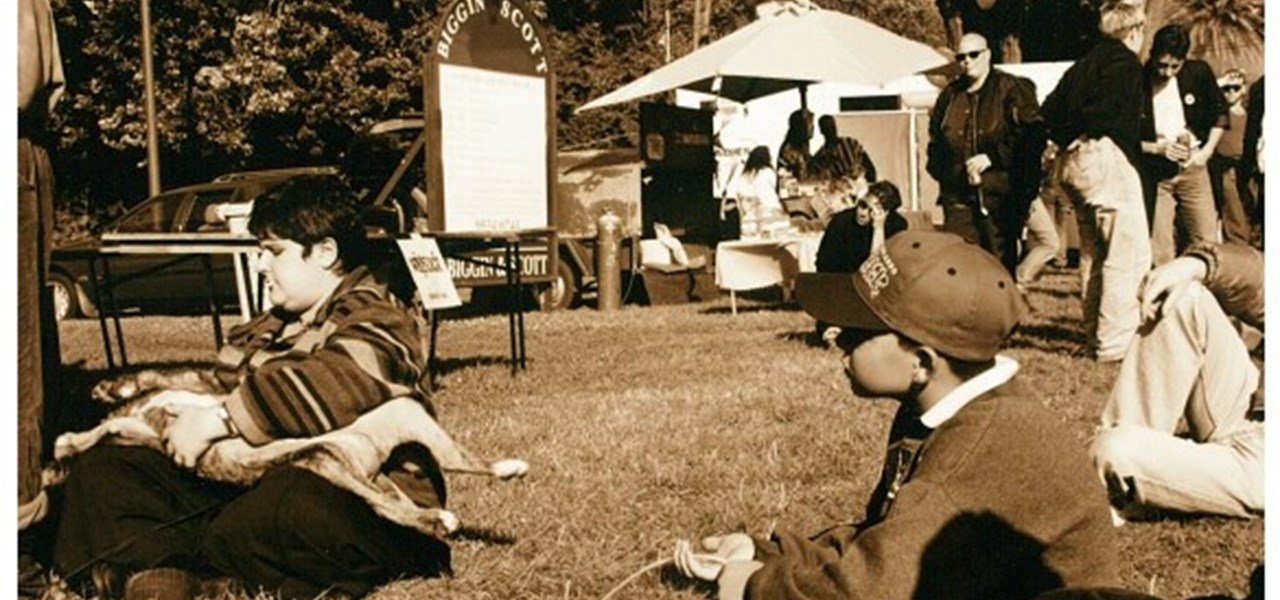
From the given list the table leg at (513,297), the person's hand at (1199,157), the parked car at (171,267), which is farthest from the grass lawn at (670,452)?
the parked car at (171,267)

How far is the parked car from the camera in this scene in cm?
1633

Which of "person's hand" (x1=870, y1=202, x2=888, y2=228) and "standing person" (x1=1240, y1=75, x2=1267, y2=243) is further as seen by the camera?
"standing person" (x1=1240, y1=75, x2=1267, y2=243)

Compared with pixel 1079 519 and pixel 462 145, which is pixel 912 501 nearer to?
pixel 1079 519

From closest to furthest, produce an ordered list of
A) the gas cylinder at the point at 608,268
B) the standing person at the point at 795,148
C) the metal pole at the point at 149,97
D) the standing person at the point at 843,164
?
the standing person at the point at 843,164 < the standing person at the point at 795,148 < the gas cylinder at the point at 608,268 < the metal pole at the point at 149,97

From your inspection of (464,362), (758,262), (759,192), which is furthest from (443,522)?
(759,192)

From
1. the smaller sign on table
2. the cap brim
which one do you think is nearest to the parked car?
the smaller sign on table

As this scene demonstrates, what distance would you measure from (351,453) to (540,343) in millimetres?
7742

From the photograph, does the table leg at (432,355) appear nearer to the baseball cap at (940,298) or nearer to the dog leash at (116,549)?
the dog leash at (116,549)

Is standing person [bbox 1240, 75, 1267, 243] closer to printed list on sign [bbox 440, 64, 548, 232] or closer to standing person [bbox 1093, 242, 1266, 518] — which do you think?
printed list on sign [bbox 440, 64, 548, 232]

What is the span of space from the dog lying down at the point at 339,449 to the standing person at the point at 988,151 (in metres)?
6.21

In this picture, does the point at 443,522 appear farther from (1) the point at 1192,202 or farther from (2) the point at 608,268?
(2) the point at 608,268

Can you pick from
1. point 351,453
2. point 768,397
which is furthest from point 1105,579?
point 768,397

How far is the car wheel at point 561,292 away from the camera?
16.0m
